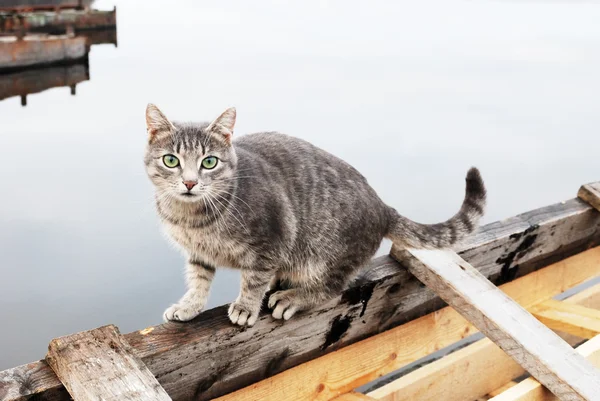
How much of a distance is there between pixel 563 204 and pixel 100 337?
236cm

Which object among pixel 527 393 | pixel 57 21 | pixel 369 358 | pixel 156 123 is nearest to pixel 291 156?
pixel 156 123

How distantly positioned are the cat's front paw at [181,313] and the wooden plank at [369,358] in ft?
0.91

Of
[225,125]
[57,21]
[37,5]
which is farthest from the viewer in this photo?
[37,5]

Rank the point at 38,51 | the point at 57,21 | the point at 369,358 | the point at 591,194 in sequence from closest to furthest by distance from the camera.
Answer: the point at 369,358 → the point at 591,194 → the point at 38,51 → the point at 57,21

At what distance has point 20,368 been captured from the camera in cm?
171

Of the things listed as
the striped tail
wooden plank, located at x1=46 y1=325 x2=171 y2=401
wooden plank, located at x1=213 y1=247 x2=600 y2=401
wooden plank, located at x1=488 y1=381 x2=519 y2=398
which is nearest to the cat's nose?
wooden plank, located at x1=46 y1=325 x2=171 y2=401

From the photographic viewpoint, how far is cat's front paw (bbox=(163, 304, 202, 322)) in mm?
2031

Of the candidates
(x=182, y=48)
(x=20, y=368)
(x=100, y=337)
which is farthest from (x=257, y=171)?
(x=182, y=48)

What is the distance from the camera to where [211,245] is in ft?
7.02

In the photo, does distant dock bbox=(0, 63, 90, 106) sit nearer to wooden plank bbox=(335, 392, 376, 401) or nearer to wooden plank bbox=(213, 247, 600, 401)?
wooden plank bbox=(213, 247, 600, 401)

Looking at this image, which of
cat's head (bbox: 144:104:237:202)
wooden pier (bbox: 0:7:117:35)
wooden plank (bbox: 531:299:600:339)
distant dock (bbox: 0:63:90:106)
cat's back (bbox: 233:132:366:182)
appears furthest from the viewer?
wooden pier (bbox: 0:7:117:35)

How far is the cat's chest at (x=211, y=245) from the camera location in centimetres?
212

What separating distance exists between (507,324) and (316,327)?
65 cm

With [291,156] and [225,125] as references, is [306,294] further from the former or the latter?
[225,125]
